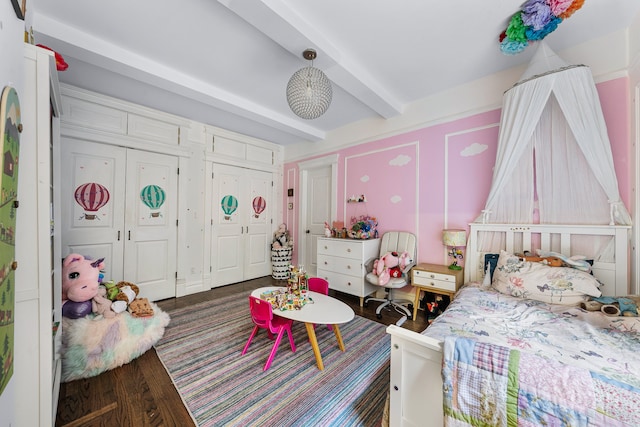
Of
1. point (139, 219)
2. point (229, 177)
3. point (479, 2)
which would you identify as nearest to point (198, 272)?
point (139, 219)

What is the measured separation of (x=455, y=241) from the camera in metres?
2.67

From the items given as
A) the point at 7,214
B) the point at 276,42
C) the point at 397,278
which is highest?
the point at 276,42

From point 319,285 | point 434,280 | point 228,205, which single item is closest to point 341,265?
point 319,285

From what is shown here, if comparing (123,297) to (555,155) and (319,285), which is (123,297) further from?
(555,155)

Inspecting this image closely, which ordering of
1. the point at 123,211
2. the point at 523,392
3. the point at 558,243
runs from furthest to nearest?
the point at 123,211, the point at 558,243, the point at 523,392

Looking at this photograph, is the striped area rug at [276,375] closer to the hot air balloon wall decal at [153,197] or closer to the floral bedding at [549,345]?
the floral bedding at [549,345]

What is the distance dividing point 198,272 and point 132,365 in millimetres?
1890

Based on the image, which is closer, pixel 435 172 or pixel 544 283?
pixel 544 283

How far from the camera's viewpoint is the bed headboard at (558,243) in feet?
6.27

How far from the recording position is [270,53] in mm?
2240

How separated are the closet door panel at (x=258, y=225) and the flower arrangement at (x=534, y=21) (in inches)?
155

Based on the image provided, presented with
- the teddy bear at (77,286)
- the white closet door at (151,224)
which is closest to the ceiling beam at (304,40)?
the teddy bear at (77,286)

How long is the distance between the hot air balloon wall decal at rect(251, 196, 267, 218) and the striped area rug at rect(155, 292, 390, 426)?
229 centimetres

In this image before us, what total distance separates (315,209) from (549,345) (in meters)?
3.68
